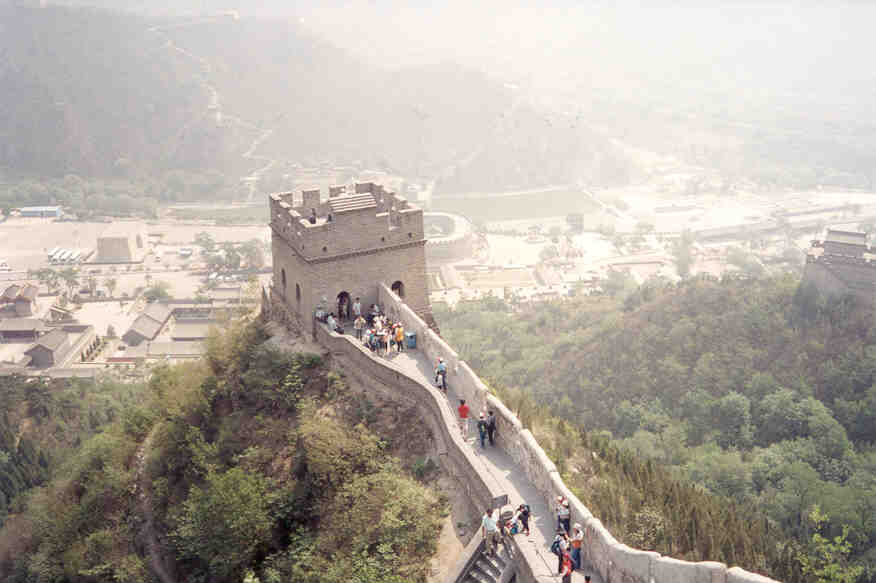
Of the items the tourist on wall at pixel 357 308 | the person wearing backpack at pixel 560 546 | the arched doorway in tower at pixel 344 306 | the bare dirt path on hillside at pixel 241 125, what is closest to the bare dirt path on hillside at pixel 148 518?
the arched doorway in tower at pixel 344 306

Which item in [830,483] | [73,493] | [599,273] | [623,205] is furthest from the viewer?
[623,205]

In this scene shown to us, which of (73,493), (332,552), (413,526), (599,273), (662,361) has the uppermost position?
(413,526)

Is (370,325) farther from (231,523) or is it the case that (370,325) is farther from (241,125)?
(241,125)

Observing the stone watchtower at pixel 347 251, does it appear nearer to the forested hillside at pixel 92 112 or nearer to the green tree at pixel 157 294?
the green tree at pixel 157 294

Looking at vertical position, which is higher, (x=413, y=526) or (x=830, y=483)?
(x=413, y=526)

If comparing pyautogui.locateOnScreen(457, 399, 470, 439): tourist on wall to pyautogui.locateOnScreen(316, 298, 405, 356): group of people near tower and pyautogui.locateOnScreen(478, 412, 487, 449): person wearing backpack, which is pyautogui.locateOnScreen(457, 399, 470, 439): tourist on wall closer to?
pyautogui.locateOnScreen(478, 412, 487, 449): person wearing backpack

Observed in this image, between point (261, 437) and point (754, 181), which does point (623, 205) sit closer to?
point (754, 181)

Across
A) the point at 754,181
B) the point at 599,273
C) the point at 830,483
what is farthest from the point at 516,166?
the point at 830,483
